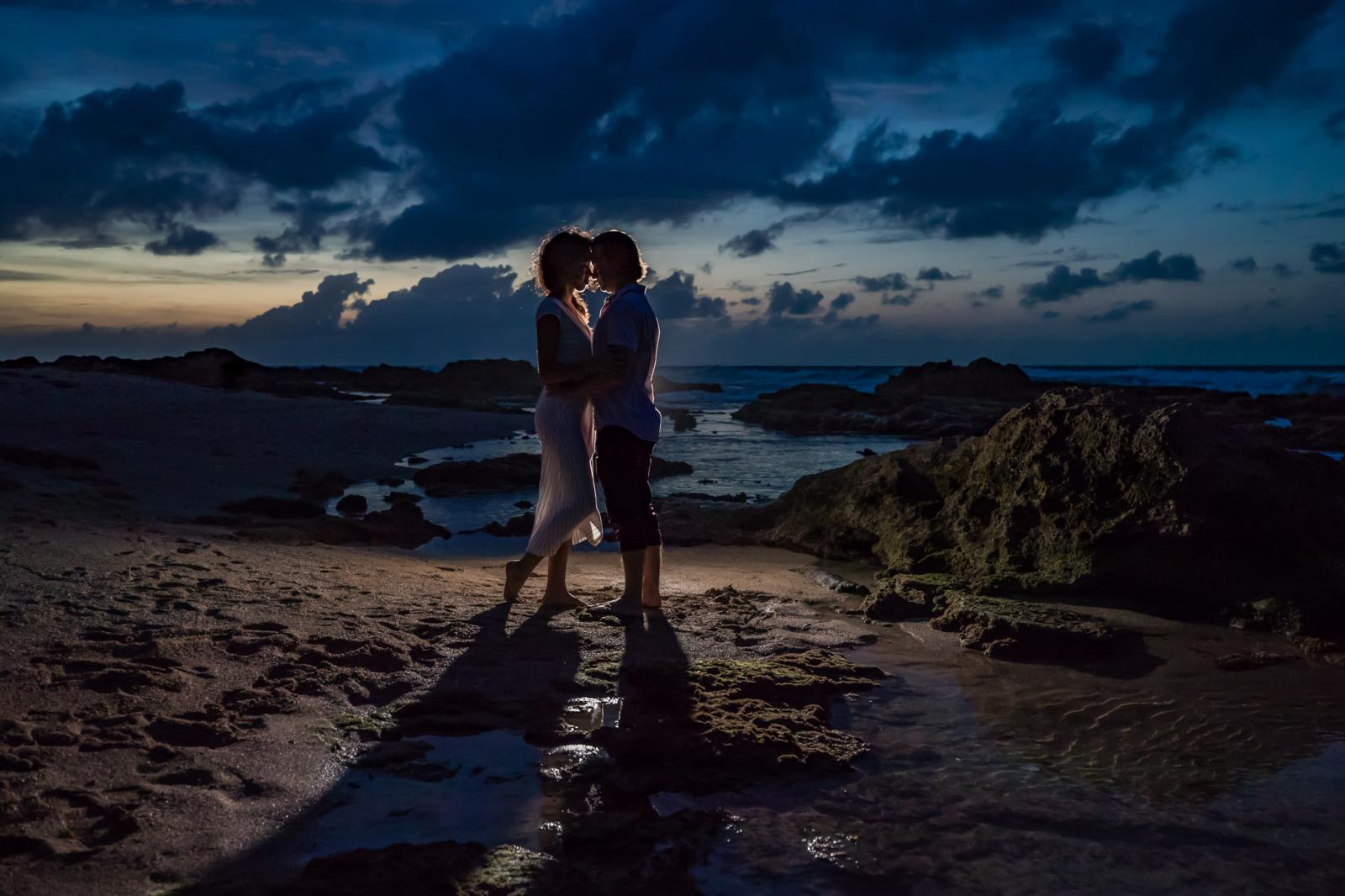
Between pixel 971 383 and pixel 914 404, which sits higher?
pixel 971 383

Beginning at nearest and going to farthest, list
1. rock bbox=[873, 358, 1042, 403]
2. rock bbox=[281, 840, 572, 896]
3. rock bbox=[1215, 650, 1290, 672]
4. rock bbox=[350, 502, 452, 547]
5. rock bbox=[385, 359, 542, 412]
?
1. rock bbox=[281, 840, 572, 896]
2. rock bbox=[1215, 650, 1290, 672]
3. rock bbox=[350, 502, 452, 547]
4. rock bbox=[873, 358, 1042, 403]
5. rock bbox=[385, 359, 542, 412]

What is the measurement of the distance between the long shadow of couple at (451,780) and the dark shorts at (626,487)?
73cm

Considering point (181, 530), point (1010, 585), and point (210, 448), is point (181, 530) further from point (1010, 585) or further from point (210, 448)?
point (210, 448)

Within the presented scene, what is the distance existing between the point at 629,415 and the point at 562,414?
0.36m

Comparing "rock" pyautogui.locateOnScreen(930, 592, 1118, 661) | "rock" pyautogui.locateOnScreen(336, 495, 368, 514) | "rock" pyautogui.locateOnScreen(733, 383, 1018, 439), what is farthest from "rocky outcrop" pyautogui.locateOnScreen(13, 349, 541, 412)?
"rock" pyautogui.locateOnScreen(930, 592, 1118, 661)

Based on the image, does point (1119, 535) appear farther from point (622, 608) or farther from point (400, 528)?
point (400, 528)

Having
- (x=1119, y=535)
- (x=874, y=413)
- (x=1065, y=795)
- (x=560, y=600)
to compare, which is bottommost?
(x=1065, y=795)

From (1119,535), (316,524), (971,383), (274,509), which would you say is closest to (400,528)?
(316,524)

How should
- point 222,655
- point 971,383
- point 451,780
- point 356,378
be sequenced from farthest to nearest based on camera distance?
point 356,378 < point 971,383 < point 222,655 < point 451,780

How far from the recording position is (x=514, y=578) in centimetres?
487

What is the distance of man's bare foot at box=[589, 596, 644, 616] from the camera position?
4.74 m

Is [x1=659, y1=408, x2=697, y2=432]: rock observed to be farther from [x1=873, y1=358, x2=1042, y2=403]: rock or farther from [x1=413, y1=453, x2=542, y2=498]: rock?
[x1=413, y1=453, x2=542, y2=498]: rock

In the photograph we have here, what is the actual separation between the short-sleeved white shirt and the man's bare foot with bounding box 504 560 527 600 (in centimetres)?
86

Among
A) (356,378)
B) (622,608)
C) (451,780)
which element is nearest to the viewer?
(451,780)
